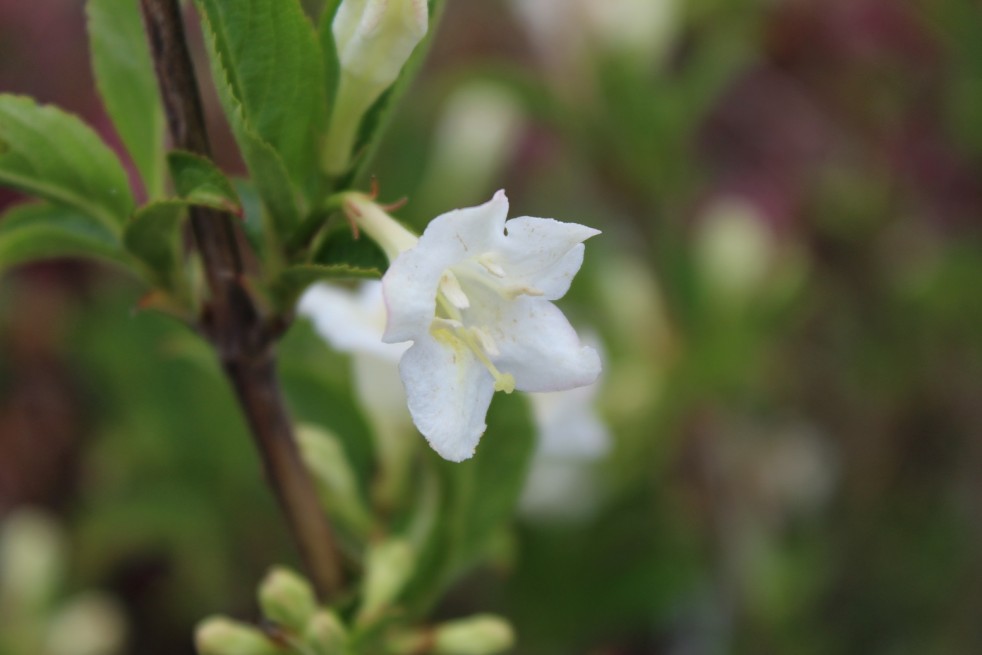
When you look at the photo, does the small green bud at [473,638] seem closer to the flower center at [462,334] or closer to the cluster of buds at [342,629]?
the cluster of buds at [342,629]

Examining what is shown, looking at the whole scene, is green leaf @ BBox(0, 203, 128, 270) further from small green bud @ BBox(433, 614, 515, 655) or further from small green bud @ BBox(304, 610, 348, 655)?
small green bud @ BBox(433, 614, 515, 655)

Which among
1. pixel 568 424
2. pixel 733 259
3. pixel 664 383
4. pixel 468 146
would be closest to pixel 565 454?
pixel 568 424

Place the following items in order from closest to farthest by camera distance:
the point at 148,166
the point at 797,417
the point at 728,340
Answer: the point at 148,166 → the point at 728,340 → the point at 797,417

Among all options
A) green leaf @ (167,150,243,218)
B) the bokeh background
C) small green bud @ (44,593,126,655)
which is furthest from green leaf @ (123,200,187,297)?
small green bud @ (44,593,126,655)

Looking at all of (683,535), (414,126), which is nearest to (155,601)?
(683,535)

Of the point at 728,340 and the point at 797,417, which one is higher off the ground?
the point at 728,340

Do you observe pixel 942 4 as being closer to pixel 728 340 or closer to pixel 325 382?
pixel 728 340
